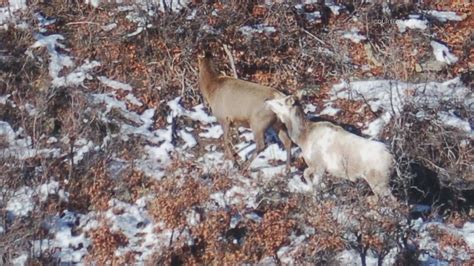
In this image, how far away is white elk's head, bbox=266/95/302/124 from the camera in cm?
1288

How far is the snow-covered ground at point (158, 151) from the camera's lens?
1245 centimetres

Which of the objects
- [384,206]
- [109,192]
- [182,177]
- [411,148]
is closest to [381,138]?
[411,148]

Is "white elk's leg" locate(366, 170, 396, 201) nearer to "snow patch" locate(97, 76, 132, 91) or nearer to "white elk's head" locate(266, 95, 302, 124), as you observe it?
"white elk's head" locate(266, 95, 302, 124)

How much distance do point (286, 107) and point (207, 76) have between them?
→ 1.56 m

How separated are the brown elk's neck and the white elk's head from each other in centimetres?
119

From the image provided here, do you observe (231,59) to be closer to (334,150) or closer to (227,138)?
(227,138)

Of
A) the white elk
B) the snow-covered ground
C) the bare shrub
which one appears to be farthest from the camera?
the bare shrub

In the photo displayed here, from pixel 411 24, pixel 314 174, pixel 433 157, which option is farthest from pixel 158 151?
pixel 411 24

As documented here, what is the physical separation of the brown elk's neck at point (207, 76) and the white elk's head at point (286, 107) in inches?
46.7

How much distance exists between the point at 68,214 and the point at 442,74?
6167 millimetres

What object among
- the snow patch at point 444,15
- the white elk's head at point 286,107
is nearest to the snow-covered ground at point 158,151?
the snow patch at point 444,15

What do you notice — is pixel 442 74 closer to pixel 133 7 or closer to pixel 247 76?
pixel 247 76

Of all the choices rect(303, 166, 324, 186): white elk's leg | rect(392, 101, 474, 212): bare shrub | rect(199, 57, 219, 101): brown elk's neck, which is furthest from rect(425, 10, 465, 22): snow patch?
rect(303, 166, 324, 186): white elk's leg

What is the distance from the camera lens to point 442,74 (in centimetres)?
1562
